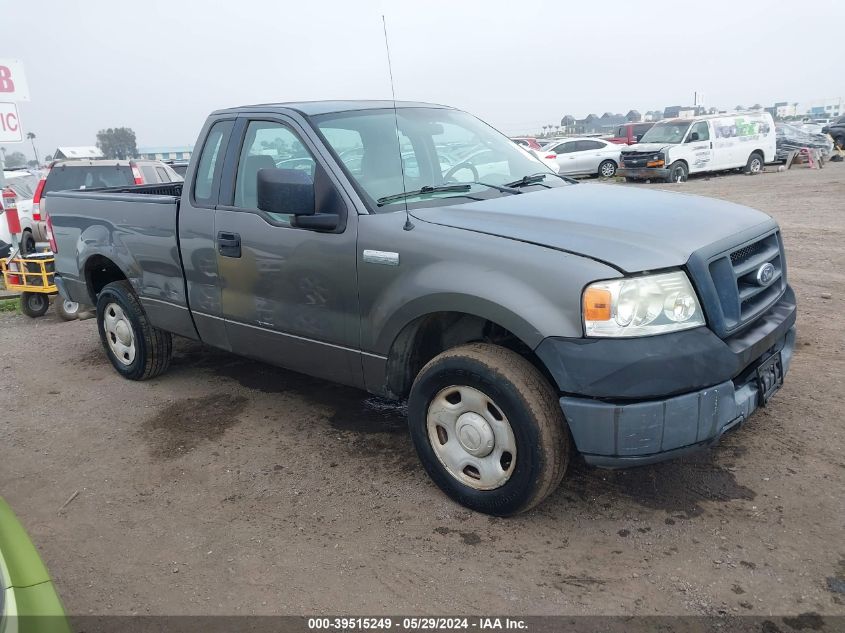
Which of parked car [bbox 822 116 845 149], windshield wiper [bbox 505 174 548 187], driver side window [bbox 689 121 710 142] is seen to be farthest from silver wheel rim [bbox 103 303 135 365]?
parked car [bbox 822 116 845 149]

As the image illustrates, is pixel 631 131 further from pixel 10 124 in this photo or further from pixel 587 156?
pixel 10 124

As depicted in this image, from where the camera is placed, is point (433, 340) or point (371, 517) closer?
point (371, 517)

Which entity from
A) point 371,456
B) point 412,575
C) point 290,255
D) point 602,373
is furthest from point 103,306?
point 602,373

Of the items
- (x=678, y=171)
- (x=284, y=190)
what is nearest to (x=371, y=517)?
(x=284, y=190)

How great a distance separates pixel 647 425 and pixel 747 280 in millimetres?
991

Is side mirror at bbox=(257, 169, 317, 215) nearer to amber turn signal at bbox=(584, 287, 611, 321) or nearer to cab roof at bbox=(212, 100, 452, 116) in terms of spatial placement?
cab roof at bbox=(212, 100, 452, 116)

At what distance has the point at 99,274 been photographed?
5.73 metres

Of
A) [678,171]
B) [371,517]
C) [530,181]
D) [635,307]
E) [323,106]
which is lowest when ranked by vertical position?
[371,517]

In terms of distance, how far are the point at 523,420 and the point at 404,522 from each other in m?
0.83

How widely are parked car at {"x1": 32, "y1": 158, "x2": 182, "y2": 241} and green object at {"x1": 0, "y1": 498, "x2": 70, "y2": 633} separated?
9.26 m

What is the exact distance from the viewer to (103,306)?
5.45 metres

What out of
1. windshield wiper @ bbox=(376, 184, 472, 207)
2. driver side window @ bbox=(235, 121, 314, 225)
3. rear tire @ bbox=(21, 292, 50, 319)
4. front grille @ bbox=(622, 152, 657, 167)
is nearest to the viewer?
windshield wiper @ bbox=(376, 184, 472, 207)

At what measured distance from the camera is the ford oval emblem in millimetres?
3256

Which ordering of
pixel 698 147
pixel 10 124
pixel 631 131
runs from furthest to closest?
pixel 631 131
pixel 698 147
pixel 10 124
